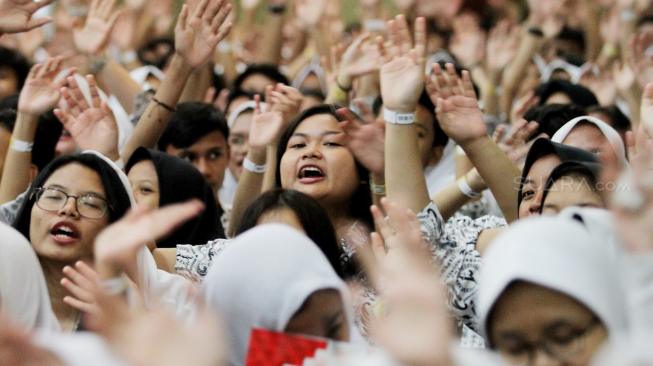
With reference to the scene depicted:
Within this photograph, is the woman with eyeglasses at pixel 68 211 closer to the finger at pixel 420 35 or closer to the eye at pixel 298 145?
the eye at pixel 298 145

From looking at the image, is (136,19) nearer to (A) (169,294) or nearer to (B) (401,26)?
(B) (401,26)

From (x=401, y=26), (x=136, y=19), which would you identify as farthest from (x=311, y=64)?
(x=401, y=26)

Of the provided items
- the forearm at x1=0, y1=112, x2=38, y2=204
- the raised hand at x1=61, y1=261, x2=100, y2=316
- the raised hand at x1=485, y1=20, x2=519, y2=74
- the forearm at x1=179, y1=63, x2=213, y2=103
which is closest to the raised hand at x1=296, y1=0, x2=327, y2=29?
the raised hand at x1=485, y1=20, x2=519, y2=74

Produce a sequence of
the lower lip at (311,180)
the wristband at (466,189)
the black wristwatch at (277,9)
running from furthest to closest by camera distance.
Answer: the black wristwatch at (277,9) → the wristband at (466,189) → the lower lip at (311,180)

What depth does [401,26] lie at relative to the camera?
13.4 feet


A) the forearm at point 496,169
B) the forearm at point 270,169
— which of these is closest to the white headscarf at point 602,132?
the forearm at point 496,169

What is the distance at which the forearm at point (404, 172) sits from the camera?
3.72 meters

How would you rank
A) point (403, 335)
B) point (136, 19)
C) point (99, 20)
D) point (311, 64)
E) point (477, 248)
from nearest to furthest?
point (403, 335), point (477, 248), point (99, 20), point (311, 64), point (136, 19)

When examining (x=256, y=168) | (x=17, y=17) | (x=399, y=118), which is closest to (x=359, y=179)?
(x=399, y=118)

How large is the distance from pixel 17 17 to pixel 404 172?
56.9 inches

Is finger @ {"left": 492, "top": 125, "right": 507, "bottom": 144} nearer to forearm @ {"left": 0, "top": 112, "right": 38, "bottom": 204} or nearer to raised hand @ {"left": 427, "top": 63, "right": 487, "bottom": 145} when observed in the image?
raised hand @ {"left": 427, "top": 63, "right": 487, "bottom": 145}

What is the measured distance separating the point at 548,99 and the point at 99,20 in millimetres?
1867

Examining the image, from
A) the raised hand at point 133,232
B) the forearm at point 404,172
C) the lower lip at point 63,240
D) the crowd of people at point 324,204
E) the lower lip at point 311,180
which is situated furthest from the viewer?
the lower lip at point 311,180

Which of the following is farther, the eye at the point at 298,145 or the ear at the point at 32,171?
the ear at the point at 32,171
